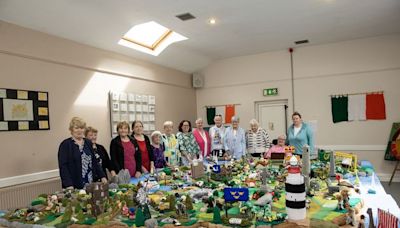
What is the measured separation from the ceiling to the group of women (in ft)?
5.08

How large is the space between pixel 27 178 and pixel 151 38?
11.1 feet

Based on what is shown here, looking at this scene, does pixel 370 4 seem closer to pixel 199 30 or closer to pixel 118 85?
pixel 199 30

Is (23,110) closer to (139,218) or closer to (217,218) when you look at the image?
(139,218)

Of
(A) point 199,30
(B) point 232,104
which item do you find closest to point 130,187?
(A) point 199,30

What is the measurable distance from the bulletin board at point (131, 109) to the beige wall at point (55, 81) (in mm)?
109

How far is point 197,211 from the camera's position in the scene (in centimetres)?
181

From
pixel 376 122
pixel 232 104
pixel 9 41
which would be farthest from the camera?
pixel 232 104

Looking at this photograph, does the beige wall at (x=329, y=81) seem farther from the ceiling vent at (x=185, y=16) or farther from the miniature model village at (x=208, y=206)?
the miniature model village at (x=208, y=206)

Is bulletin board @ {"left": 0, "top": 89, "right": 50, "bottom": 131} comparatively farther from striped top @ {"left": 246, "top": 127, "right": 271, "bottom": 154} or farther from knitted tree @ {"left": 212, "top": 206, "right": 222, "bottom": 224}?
knitted tree @ {"left": 212, "top": 206, "right": 222, "bottom": 224}

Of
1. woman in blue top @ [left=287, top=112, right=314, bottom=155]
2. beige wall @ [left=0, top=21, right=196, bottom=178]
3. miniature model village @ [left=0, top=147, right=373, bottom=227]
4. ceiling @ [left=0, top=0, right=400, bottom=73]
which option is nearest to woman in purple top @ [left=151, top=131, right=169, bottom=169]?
miniature model village @ [left=0, top=147, right=373, bottom=227]

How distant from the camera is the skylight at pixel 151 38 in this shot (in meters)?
5.57

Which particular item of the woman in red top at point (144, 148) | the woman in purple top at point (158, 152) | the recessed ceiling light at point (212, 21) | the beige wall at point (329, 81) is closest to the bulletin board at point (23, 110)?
the woman in red top at point (144, 148)

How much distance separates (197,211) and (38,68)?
3.35 m

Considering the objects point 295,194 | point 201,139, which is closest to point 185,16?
point 201,139
